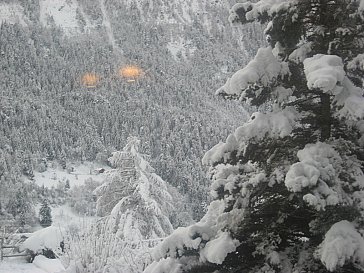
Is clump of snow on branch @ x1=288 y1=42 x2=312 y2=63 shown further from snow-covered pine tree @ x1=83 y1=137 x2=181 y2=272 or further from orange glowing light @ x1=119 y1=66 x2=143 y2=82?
orange glowing light @ x1=119 y1=66 x2=143 y2=82

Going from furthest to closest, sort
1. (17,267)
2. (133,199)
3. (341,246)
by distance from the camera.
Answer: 1. (133,199)
2. (17,267)
3. (341,246)

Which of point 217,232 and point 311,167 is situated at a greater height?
point 311,167

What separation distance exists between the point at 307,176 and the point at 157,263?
1573mm

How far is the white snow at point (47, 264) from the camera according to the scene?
1118 centimetres

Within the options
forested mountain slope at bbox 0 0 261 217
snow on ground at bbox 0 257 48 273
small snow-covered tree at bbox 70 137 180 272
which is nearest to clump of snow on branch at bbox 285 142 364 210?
snow on ground at bbox 0 257 48 273

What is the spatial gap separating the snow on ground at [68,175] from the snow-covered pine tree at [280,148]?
9492cm

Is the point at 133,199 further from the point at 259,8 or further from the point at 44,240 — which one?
the point at 259,8

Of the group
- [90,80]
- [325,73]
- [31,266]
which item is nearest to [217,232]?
[325,73]

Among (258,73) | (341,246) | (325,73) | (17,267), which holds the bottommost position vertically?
(17,267)

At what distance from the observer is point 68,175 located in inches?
4178

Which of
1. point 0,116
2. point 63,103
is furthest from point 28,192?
point 63,103

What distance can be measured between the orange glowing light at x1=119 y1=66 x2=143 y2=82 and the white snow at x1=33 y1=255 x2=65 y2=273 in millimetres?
161983

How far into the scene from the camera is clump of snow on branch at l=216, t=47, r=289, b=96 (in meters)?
3.59

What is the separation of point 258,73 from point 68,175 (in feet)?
345
